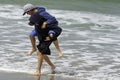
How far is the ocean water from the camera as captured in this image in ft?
28.2

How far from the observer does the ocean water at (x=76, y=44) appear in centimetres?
860

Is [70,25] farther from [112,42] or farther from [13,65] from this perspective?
[13,65]

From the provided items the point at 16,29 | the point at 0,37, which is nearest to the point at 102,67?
the point at 0,37

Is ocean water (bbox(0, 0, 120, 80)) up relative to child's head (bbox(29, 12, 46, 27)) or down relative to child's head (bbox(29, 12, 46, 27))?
down

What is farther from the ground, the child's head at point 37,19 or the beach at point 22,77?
the child's head at point 37,19

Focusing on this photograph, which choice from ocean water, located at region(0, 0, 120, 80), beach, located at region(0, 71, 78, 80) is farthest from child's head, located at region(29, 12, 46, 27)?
ocean water, located at region(0, 0, 120, 80)

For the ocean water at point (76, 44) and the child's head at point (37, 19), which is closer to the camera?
the child's head at point (37, 19)

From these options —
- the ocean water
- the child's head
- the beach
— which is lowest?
the ocean water

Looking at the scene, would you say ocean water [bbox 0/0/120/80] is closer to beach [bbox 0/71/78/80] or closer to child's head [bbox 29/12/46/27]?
beach [bbox 0/71/78/80]

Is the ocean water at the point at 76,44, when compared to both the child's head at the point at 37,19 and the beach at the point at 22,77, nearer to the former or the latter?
the beach at the point at 22,77

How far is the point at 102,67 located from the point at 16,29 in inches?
207

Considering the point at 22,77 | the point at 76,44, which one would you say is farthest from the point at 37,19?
the point at 76,44

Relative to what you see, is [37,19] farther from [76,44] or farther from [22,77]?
[76,44]

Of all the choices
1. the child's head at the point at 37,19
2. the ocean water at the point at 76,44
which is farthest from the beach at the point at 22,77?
the child's head at the point at 37,19
